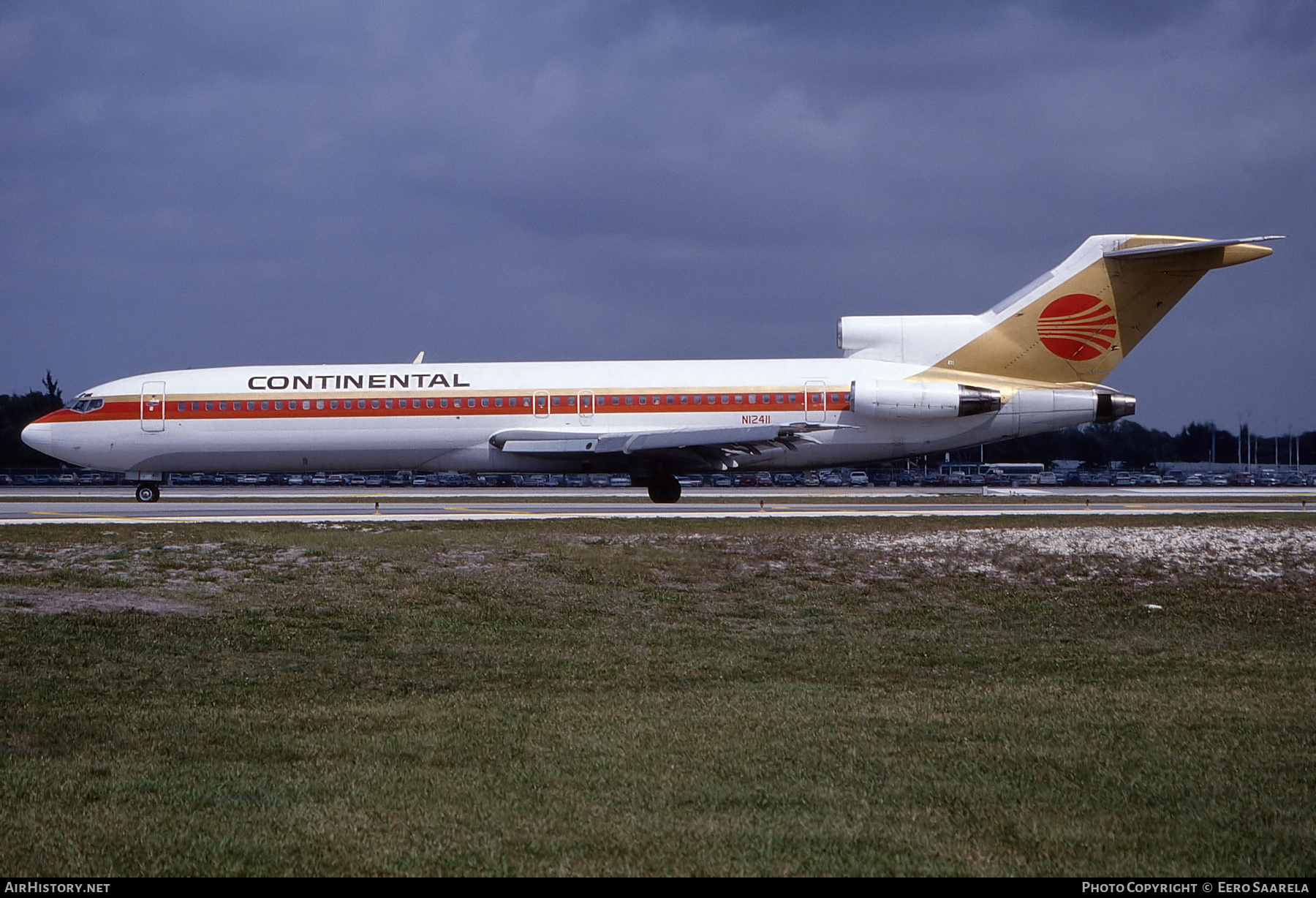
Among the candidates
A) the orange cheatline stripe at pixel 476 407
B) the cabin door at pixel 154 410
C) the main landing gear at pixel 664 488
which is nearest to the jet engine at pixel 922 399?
the orange cheatline stripe at pixel 476 407

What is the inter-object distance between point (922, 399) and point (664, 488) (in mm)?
7423

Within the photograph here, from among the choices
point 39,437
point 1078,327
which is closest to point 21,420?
point 39,437

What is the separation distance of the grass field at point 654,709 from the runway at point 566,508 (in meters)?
7.56

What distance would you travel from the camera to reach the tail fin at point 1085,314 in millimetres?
28875

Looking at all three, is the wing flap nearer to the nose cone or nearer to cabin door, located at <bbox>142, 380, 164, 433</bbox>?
cabin door, located at <bbox>142, 380, 164, 433</bbox>

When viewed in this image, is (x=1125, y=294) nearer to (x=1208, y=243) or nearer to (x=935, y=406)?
(x=1208, y=243)

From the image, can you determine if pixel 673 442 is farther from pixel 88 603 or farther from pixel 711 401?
pixel 88 603

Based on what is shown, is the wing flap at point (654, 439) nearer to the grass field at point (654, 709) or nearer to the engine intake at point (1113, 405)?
the engine intake at point (1113, 405)

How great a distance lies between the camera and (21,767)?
7074mm

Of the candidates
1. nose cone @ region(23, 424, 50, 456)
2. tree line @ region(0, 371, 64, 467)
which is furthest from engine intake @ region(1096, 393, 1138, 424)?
tree line @ region(0, 371, 64, 467)

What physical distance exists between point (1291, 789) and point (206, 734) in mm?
7184

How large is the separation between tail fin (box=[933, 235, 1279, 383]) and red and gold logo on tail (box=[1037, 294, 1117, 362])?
2cm

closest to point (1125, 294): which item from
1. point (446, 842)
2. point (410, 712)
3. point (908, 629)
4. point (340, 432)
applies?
point (908, 629)

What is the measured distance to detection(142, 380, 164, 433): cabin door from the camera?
3159 centimetres
